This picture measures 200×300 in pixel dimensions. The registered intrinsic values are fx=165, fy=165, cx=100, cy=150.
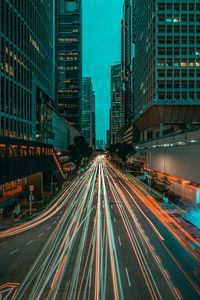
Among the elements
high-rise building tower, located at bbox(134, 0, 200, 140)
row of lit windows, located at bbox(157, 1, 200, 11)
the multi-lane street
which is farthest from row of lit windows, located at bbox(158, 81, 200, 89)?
the multi-lane street

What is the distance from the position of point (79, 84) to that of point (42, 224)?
5553 inches

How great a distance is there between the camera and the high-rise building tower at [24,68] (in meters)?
37.6

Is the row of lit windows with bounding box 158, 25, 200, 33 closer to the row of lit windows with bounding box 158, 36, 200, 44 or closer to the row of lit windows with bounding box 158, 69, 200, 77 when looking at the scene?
the row of lit windows with bounding box 158, 36, 200, 44

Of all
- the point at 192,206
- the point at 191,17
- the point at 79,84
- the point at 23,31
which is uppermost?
the point at 79,84

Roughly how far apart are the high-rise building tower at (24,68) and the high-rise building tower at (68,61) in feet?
251

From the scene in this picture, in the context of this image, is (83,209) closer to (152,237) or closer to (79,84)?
(152,237)

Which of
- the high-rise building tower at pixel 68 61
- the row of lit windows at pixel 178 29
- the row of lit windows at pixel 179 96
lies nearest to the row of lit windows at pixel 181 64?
the row of lit windows at pixel 179 96

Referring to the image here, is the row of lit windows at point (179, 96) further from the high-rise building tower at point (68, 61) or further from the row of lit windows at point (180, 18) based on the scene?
the high-rise building tower at point (68, 61)

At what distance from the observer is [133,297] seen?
903 centimetres

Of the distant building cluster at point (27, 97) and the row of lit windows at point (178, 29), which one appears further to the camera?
the row of lit windows at point (178, 29)

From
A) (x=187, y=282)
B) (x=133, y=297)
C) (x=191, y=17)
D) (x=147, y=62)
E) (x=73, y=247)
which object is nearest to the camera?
(x=133, y=297)

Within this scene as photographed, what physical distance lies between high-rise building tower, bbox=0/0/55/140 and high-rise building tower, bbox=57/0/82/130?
251ft

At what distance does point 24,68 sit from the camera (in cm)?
4609

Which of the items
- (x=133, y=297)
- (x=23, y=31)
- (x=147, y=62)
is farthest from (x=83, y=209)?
(x=147, y=62)
